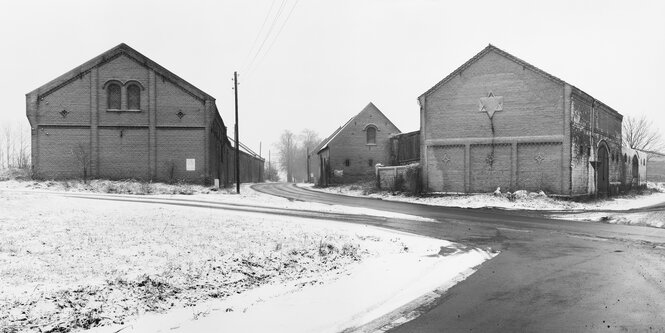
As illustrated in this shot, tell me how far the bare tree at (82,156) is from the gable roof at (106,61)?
4.38m

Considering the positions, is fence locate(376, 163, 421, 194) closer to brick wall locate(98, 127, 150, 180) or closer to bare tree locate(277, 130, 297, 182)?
brick wall locate(98, 127, 150, 180)

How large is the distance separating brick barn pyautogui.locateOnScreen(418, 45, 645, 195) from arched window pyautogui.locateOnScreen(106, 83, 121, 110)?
21427 millimetres

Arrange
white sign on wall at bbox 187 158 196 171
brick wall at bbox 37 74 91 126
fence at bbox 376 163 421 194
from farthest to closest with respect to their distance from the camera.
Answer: white sign on wall at bbox 187 158 196 171 → fence at bbox 376 163 421 194 → brick wall at bbox 37 74 91 126

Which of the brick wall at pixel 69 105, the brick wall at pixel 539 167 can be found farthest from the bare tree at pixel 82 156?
the brick wall at pixel 539 167

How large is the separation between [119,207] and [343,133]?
3434 cm

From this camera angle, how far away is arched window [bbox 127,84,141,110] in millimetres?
31922

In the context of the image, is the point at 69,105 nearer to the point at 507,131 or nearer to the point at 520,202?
the point at 507,131

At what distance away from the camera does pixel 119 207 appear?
1528cm

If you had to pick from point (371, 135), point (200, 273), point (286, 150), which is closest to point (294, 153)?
point (286, 150)

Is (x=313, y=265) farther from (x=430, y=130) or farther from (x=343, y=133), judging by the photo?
(x=343, y=133)

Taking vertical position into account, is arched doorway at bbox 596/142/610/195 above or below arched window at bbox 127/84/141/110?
below

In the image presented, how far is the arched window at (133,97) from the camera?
105 feet

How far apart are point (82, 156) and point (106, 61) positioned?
268 inches

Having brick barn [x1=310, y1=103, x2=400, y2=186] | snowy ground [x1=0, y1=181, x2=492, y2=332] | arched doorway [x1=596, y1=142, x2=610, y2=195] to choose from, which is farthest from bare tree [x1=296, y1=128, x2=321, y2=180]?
snowy ground [x1=0, y1=181, x2=492, y2=332]
